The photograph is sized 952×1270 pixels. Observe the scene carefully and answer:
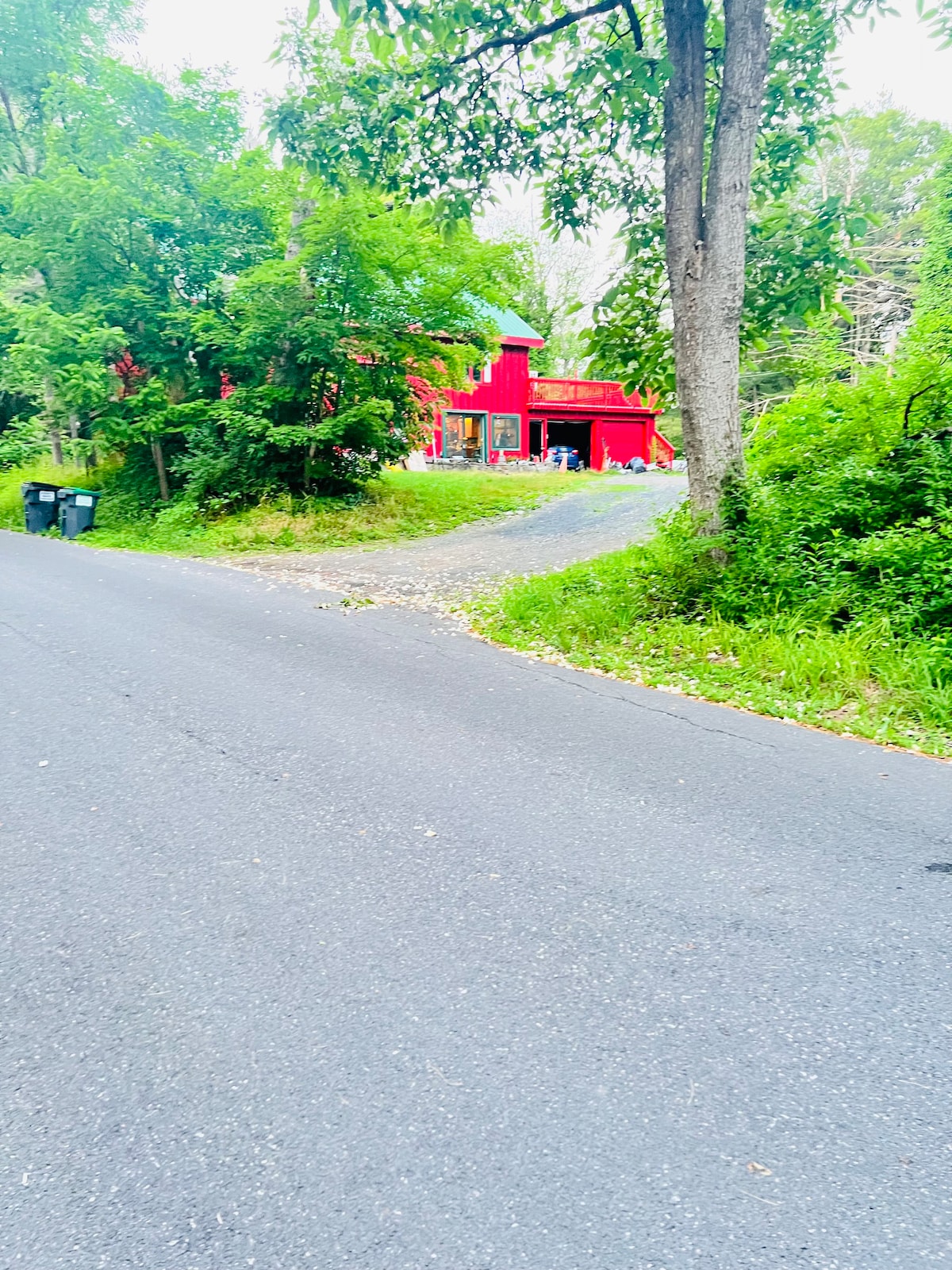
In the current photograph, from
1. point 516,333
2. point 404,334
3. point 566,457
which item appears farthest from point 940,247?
point 404,334

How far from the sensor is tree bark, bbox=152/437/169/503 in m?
14.6

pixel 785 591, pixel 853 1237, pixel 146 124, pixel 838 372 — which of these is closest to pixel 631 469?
pixel 146 124

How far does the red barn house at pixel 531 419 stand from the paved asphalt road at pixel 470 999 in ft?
70.3

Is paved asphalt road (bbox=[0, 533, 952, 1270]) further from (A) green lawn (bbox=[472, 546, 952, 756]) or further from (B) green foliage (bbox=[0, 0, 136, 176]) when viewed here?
(B) green foliage (bbox=[0, 0, 136, 176])

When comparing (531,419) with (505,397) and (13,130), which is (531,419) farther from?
(13,130)

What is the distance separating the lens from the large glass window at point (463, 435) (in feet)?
83.2

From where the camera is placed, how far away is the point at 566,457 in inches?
1058

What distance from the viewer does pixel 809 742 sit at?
3.96 metres

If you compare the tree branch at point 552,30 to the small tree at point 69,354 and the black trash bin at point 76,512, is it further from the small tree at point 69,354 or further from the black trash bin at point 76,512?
the black trash bin at point 76,512

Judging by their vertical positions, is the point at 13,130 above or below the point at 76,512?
above

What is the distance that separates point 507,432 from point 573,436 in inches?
212

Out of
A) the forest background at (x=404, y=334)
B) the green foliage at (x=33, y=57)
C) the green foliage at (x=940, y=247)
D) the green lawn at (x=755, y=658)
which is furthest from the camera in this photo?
the green foliage at (x=940, y=247)

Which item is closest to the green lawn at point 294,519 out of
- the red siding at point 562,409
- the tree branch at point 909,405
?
the tree branch at point 909,405

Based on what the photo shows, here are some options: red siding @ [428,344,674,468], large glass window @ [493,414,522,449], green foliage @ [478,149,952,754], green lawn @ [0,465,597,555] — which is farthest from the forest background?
large glass window @ [493,414,522,449]
